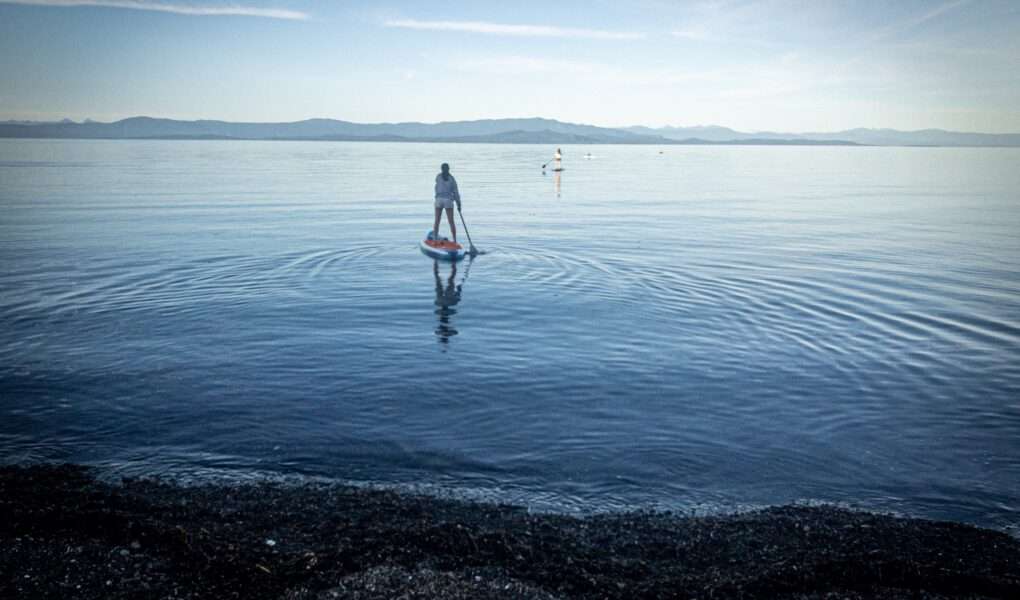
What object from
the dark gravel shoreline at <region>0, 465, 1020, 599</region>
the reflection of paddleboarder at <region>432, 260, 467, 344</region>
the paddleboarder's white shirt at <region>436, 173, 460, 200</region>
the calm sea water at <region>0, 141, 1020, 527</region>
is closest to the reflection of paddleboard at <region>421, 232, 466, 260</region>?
the reflection of paddleboarder at <region>432, 260, 467, 344</region>

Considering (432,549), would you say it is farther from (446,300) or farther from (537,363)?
(446,300)

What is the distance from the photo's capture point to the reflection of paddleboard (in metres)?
28.0

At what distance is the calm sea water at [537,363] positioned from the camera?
35.1ft

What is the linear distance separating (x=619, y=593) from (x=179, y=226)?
1325 inches

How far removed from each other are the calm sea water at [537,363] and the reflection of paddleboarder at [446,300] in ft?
0.46

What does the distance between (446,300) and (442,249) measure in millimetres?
7208

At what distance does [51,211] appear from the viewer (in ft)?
132

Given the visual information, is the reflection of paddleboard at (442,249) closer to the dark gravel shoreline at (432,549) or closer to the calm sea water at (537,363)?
the calm sea water at (537,363)

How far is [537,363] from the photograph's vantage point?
50.8 ft

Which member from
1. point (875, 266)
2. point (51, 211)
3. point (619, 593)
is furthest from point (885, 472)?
point (51, 211)

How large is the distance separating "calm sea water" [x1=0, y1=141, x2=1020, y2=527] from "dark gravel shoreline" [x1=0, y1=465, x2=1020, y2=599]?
84 centimetres

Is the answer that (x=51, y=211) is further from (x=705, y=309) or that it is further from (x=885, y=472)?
(x=885, y=472)

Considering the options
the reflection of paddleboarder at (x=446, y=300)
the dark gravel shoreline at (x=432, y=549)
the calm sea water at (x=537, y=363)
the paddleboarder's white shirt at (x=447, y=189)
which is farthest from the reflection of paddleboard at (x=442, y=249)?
the dark gravel shoreline at (x=432, y=549)

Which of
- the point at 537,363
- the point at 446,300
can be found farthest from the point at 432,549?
the point at 446,300
